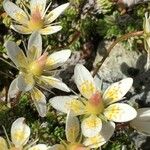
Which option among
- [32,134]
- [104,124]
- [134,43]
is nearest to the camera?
[104,124]

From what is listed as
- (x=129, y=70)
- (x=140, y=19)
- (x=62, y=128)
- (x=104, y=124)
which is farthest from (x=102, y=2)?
(x=104, y=124)

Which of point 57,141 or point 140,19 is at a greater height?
point 140,19

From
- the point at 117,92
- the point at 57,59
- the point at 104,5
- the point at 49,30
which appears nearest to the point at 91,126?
the point at 117,92

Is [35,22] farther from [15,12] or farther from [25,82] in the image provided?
[25,82]

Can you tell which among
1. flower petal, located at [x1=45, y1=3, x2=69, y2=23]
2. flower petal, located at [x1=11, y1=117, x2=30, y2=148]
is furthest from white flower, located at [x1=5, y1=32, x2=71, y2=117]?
flower petal, located at [x1=45, y1=3, x2=69, y2=23]

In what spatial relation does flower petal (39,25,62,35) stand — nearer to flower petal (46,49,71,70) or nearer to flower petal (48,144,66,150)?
flower petal (46,49,71,70)

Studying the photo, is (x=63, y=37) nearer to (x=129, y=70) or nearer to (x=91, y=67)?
(x=91, y=67)

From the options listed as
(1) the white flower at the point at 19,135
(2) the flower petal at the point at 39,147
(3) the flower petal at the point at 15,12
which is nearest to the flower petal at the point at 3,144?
(1) the white flower at the point at 19,135
